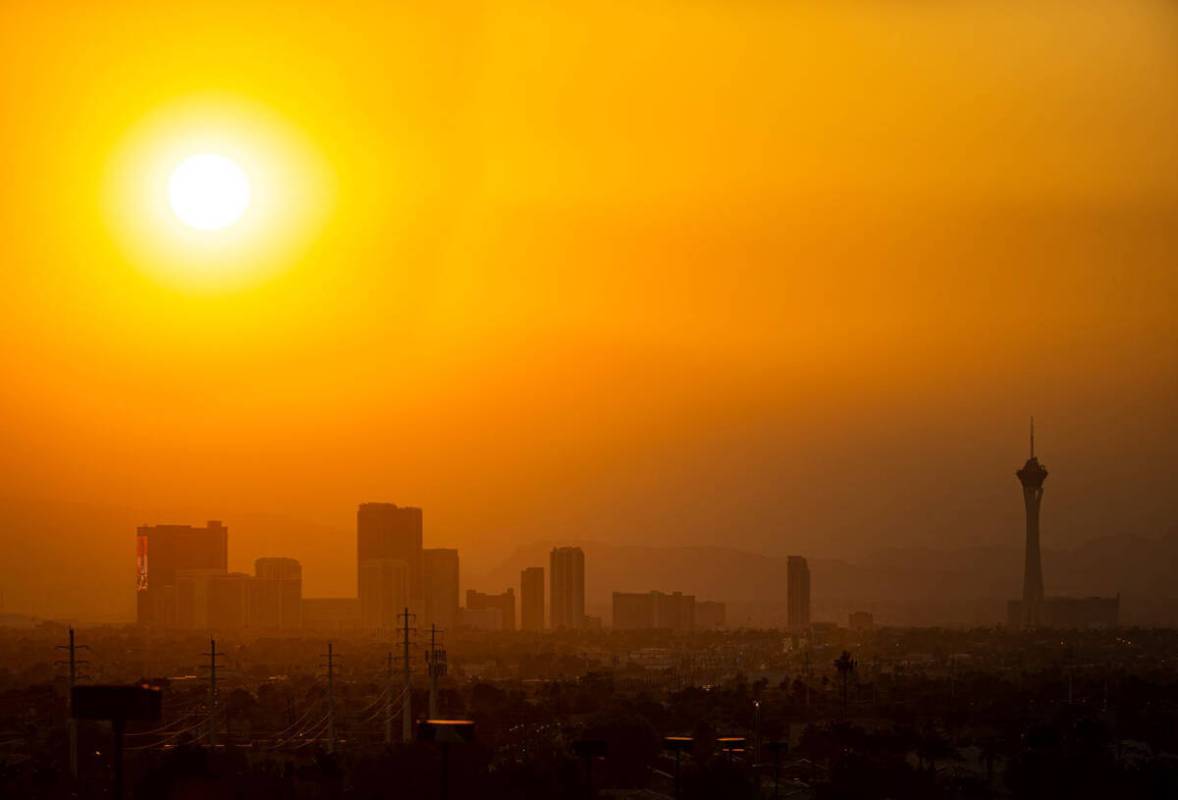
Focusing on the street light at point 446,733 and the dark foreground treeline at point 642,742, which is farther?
the dark foreground treeline at point 642,742

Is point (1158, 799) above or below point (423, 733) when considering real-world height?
below

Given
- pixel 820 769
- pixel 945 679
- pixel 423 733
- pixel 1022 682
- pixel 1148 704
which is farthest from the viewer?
pixel 945 679

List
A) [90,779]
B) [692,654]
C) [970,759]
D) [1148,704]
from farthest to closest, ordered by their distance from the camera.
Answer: [692,654], [1148,704], [970,759], [90,779]

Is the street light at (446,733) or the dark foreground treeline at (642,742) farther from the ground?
the street light at (446,733)

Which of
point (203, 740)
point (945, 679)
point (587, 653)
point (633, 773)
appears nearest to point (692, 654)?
point (587, 653)

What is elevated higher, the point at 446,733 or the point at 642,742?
the point at 446,733

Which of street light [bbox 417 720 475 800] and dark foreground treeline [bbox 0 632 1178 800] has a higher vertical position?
street light [bbox 417 720 475 800]

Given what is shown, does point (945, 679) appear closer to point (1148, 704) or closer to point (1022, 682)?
point (1022, 682)

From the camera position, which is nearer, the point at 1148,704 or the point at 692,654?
the point at 1148,704

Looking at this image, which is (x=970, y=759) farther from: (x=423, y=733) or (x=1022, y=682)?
(x=1022, y=682)

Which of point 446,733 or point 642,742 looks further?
point 642,742

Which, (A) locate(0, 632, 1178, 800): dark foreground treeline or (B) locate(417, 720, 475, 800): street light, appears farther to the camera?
(A) locate(0, 632, 1178, 800): dark foreground treeline
